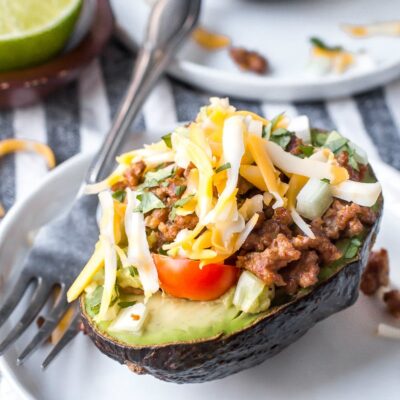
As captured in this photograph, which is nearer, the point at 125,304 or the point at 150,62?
the point at 125,304

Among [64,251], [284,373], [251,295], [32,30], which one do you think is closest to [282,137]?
[251,295]

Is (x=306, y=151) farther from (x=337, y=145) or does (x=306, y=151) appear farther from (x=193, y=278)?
(x=193, y=278)

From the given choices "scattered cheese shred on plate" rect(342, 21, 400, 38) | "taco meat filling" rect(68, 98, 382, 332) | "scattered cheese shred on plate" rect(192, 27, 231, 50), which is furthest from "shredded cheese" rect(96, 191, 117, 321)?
"scattered cheese shred on plate" rect(342, 21, 400, 38)

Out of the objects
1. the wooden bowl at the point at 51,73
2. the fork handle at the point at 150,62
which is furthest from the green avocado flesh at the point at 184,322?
the wooden bowl at the point at 51,73

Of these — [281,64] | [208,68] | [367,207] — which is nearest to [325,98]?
[281,64]

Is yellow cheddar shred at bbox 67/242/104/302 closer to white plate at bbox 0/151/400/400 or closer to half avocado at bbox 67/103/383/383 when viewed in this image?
half avocado at bbox 67/103/383/383

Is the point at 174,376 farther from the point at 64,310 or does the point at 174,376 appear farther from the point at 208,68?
the point at 208,68

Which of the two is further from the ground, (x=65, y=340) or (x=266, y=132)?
(x=266, y=132)
